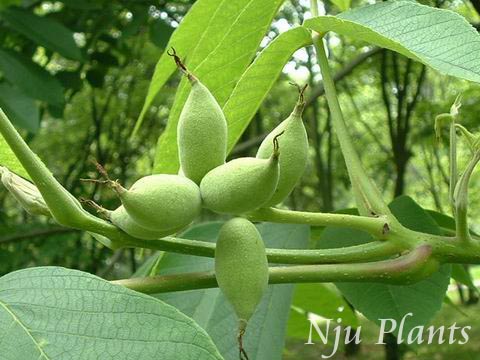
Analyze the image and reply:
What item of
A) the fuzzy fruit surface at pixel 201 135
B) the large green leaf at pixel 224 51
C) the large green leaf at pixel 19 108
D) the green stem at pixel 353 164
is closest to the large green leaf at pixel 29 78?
the large green leaf at pixel 19 108

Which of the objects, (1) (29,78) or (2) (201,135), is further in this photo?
(1) (29,78)

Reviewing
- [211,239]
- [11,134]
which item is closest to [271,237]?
[211,239]

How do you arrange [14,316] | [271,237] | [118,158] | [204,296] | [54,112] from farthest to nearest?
[118,158]
[54,112]
[271,237]
[204,296]
[14,316]

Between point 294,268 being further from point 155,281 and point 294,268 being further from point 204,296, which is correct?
point 204,296

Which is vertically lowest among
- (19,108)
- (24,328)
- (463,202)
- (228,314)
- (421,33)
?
(19,108)

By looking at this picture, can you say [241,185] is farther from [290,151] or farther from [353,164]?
[353,164]

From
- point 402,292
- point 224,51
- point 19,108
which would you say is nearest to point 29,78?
point 19,108

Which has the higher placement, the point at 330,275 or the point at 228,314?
the point at 330,275
